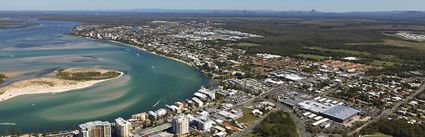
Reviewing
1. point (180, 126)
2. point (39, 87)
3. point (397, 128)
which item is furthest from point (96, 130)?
point (397, 128)

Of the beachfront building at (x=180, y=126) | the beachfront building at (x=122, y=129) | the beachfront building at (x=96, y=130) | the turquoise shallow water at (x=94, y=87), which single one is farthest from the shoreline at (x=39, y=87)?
the beachfront building at (x=180, y=126)

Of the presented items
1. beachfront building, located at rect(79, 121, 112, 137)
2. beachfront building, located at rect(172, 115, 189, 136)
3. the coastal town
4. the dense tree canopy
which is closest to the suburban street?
the coastal town

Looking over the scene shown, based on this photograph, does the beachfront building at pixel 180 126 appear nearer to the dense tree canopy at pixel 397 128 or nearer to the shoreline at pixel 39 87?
the dense tree canopy at pixel 397 128

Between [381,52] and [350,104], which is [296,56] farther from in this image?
[350,104]

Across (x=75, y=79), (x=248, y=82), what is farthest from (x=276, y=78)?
(x=75, y=79)

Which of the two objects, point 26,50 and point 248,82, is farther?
point 26,50

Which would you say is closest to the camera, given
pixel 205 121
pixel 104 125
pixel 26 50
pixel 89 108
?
pixel 104 125

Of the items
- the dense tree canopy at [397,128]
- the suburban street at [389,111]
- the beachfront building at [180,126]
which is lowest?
the suburban street at [389,111]
